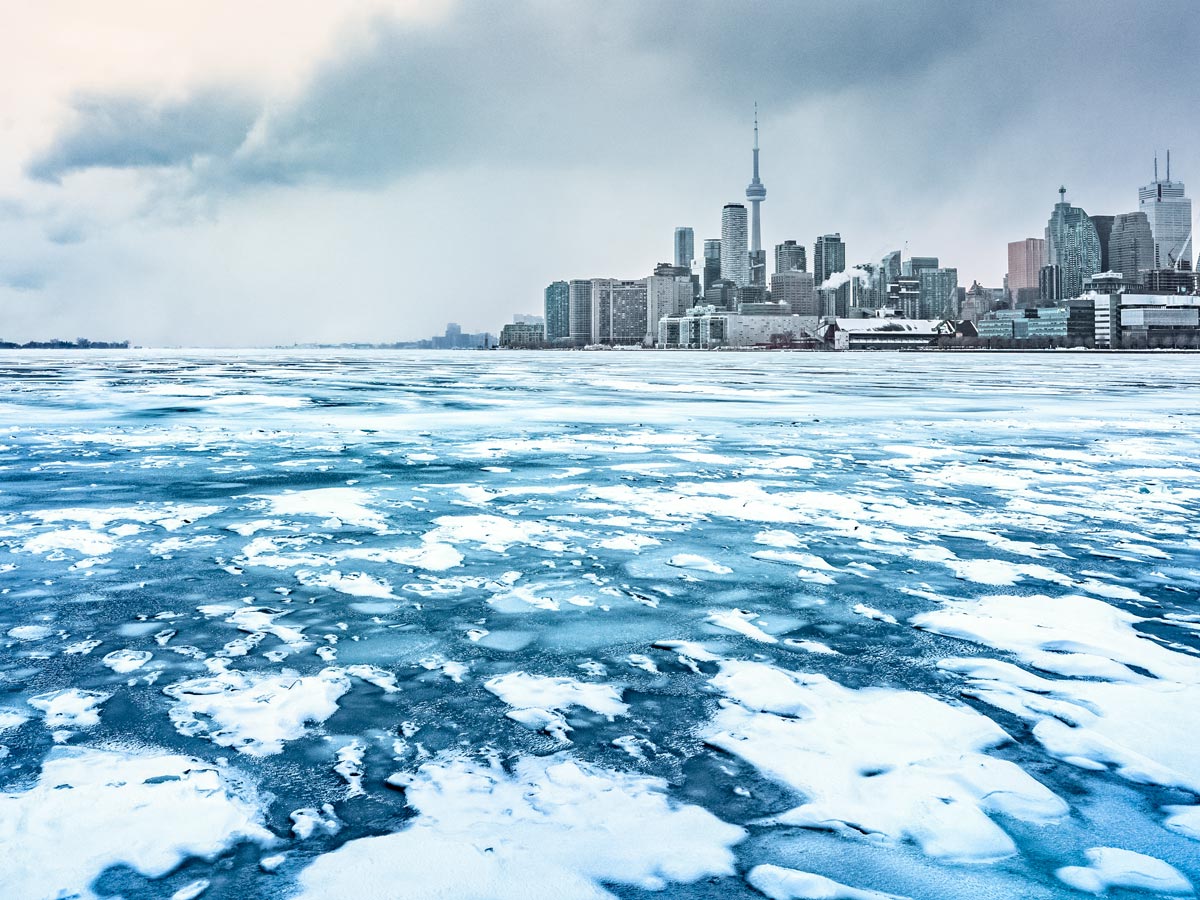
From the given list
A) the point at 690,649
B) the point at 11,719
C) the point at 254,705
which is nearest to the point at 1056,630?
the point at 690,649

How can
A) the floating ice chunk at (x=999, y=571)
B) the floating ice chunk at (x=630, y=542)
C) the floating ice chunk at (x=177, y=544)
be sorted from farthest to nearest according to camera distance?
1. the floating ice chunk at (x=630, y=542)
2. the floating ice chunk at (x=177, y=544)
3. the floating ice chunk at (x=999, y=571)

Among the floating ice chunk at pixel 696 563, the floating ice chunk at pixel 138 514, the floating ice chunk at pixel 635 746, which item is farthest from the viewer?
the floating ice chunk at pixel 138 514

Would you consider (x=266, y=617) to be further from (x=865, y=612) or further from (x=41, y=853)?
(x=865, y=612)

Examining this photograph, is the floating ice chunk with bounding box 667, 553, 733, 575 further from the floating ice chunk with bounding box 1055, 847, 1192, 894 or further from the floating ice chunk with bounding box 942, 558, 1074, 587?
the floating ice chunk with bounding box 1055, 847, 1192, 894

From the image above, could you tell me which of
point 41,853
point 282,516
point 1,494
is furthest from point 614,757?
point 1,494

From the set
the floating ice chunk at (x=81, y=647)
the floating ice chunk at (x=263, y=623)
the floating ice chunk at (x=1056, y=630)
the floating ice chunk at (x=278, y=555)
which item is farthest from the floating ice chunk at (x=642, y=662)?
the floating ice chunk at (x=278, y=555)

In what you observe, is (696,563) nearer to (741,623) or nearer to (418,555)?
(741,623)

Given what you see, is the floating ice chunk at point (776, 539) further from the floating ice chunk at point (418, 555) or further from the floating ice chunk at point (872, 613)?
the floating ice chunk at point (418, 555)
